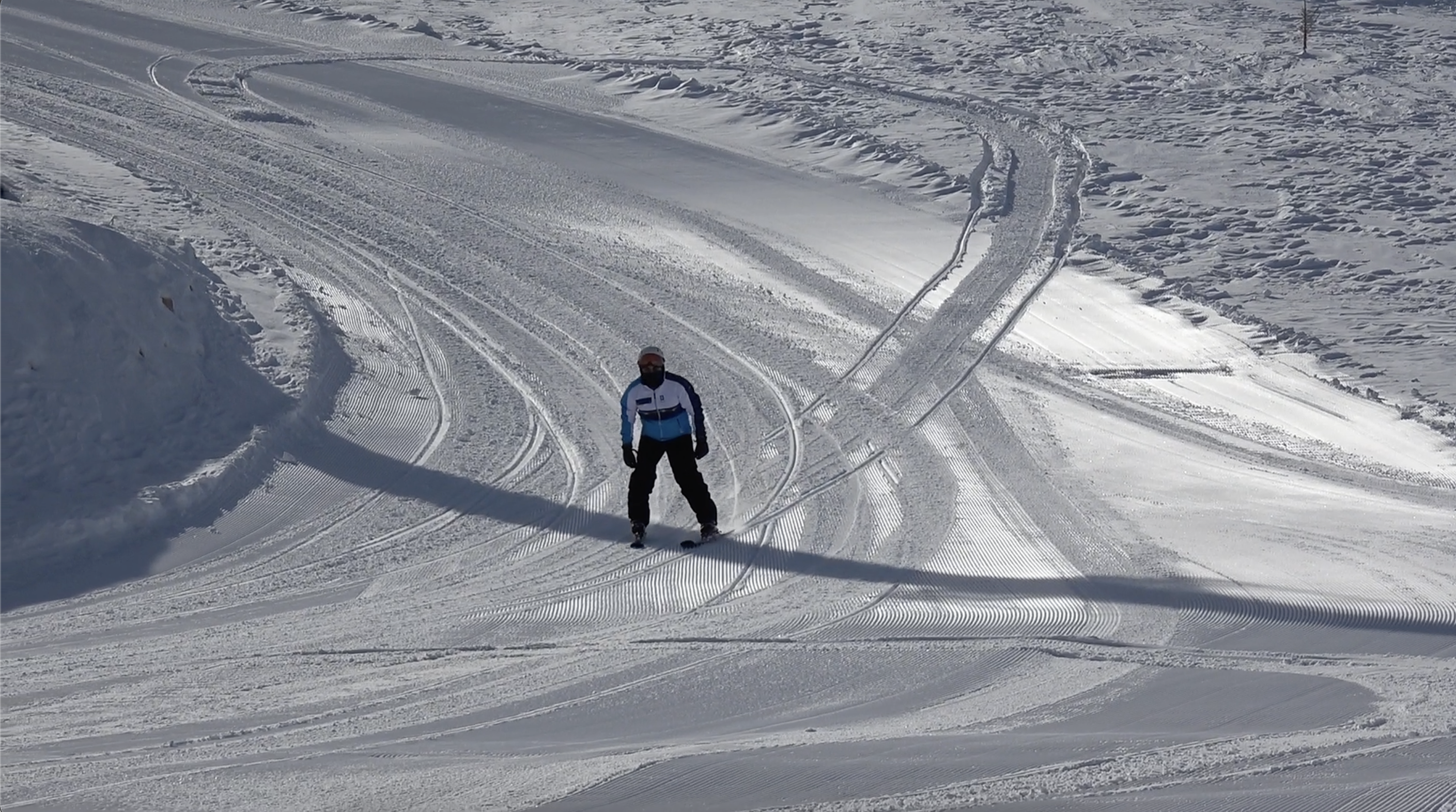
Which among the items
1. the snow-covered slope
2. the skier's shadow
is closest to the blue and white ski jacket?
the skier's shadow

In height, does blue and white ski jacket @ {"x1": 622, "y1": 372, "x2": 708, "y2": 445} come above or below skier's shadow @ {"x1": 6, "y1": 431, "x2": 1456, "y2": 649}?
above

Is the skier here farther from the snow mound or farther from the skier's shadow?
the snow mound

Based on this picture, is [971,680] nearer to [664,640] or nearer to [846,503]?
[664,640]

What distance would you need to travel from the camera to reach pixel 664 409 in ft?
25.8

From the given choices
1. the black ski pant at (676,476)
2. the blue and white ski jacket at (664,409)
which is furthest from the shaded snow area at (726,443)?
the blue and white ski jacket at (664,409)

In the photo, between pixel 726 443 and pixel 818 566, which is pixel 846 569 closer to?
pixel 818 566

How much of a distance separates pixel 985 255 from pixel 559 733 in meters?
9.33

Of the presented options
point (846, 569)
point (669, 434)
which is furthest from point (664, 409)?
point (846, 569)

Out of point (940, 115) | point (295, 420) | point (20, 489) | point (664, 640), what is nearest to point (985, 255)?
point (940, 115)

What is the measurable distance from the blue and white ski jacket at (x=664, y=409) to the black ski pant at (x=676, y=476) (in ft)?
0.15

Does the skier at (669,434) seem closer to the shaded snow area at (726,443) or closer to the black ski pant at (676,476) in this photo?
the black ski pant at (676,476)

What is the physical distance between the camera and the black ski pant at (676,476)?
7.77 metres

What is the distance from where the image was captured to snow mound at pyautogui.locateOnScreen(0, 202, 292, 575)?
7.35 m

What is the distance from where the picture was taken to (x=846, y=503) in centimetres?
839
